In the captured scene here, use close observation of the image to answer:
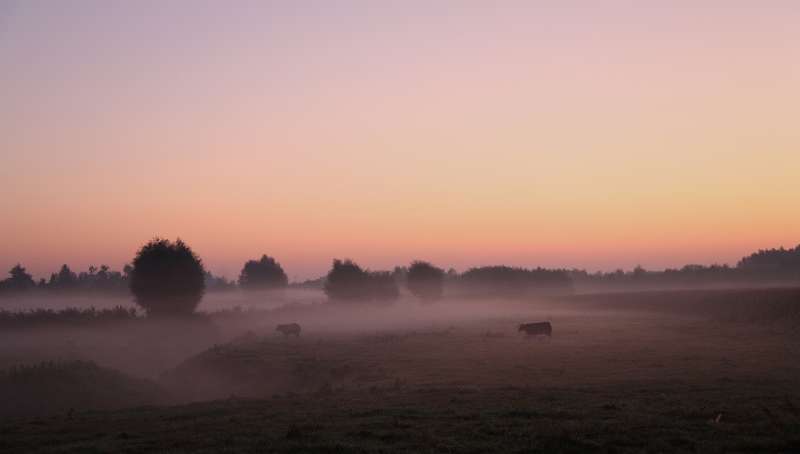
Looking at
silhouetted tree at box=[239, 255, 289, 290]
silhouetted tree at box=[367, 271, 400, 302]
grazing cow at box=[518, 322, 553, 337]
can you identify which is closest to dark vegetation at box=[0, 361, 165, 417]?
grazing cow at box=[518, 322, 553, 337]

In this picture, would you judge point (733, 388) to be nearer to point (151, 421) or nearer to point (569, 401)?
point (569, 401)

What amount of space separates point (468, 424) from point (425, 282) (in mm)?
118142

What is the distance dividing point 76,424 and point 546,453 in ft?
54.4

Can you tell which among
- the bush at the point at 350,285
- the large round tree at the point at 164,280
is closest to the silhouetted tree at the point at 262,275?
the bush at the point at 350,285

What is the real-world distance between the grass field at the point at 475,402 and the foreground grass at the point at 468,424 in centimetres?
5

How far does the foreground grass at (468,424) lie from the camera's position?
1446 cm

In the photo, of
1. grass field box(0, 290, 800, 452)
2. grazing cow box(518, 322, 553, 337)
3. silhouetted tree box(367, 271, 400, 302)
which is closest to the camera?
grass field box(0, 290, 800, 452)

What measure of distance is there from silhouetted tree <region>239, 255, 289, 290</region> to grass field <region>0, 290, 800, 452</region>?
144 m

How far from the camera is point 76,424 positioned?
67.7 ft

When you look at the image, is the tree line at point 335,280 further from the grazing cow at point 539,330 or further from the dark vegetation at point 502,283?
the grazing cow at point 539,330

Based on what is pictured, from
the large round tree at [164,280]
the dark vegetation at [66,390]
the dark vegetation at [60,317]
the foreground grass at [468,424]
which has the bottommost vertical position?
the dark vegetation at [66,390]

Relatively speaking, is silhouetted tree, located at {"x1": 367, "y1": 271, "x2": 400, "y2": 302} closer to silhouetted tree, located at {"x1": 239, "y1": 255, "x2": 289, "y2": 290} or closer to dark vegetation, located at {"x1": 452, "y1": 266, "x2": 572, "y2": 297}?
dark vegetation, located at {"x1": 452, "y1": 266, "x2": 572, "y2": 297}

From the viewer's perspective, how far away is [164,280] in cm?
7850

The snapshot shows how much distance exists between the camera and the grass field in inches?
591
